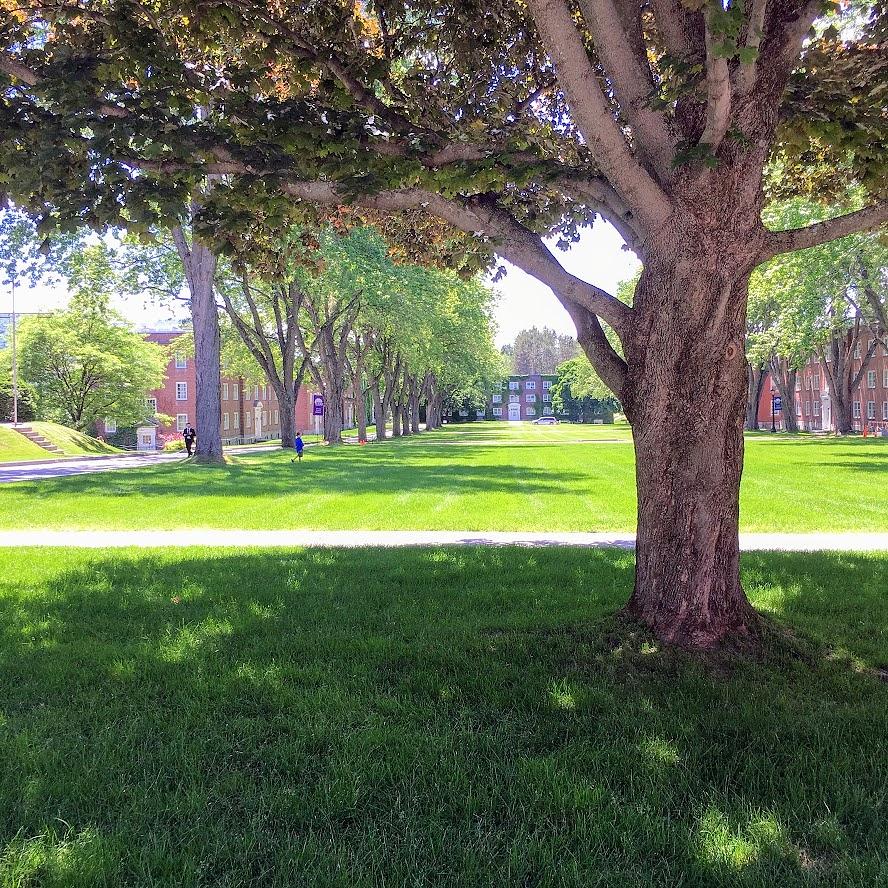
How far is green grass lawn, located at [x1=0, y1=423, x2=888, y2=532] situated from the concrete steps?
15619mm

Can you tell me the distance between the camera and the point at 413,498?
45.7ft

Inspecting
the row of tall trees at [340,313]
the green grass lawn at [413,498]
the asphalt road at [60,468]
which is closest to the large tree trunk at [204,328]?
the row of tall trees at [340,313]

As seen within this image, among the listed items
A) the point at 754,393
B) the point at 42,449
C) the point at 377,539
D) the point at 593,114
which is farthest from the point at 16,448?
the point at 754,393

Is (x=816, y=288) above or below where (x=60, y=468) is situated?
above

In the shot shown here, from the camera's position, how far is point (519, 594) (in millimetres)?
6234

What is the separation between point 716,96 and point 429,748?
3713 millimetres

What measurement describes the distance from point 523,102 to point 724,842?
6214mm

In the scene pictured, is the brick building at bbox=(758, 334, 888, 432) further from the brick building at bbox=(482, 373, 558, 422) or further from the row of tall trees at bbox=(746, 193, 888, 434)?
the brick building at bbox=(482, 373, 558, 422)

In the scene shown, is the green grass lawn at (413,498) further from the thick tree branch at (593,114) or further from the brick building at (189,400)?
the brick building at (189,400)

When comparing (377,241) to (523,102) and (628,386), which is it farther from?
(628,386)

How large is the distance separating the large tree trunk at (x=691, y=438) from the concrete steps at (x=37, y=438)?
113ft

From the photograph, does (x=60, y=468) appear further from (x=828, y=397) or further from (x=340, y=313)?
(x=828, y=397)

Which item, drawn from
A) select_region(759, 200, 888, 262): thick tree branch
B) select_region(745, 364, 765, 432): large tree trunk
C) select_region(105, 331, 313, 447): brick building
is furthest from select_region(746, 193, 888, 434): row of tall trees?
select_region(105, 331, 313, 447): brick building

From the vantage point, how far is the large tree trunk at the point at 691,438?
4449 millimetres
